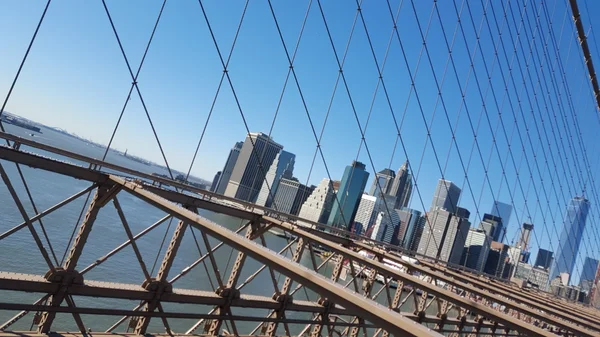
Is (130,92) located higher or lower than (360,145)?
lower

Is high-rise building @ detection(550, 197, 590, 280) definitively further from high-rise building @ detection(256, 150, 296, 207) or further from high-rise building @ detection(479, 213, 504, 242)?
high-rise building @ detection(256, 150, 296, 207)

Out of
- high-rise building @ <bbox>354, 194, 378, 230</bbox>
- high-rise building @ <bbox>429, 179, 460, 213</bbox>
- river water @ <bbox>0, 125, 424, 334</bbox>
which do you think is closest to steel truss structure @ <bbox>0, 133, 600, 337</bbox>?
river water @ <bbox>0, 125, 424, 334</bbox>

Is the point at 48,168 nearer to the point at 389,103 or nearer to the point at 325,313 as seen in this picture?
the point at 325,313

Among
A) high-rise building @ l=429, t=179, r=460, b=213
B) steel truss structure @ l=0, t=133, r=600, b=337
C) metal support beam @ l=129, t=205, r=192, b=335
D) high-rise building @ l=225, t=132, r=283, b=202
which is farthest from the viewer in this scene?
high-rise building @ l=429, t=179, r=460, b=213

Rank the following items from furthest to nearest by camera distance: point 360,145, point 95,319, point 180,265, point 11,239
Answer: point 180,265
point 11,239
point 95,319
point 360,145

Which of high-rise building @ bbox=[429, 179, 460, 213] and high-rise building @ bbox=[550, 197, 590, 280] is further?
high-rise building @ bbox=[429, 179, 460, 213]

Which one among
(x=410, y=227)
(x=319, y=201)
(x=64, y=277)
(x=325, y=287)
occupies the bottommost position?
(x=64, y=277)

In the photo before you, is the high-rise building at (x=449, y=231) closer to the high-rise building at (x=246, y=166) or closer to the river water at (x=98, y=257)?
the river water at (x=98, y=257)

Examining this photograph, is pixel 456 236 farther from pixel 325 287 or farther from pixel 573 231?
pixel 325 287

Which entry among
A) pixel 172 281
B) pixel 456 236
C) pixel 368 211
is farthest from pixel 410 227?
pixel 172 281

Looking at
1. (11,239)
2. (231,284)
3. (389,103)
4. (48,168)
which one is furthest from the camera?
(11,239)

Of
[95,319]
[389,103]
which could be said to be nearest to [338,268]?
[389,103]
